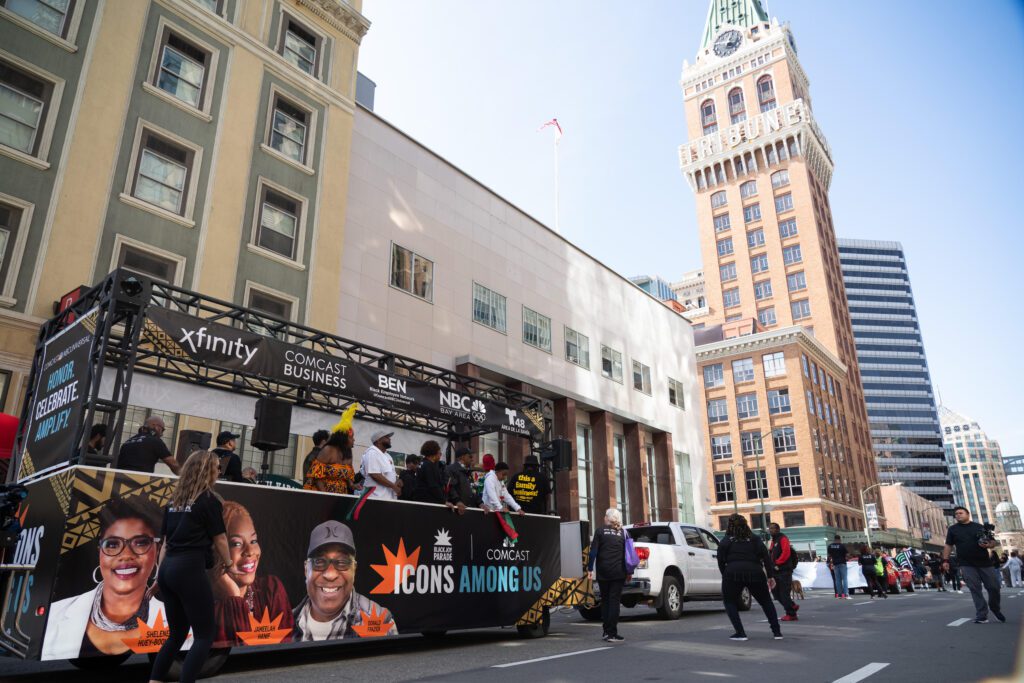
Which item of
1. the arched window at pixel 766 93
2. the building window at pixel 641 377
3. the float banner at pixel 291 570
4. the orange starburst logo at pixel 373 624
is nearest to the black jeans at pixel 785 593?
the float banner at pixel 291 570

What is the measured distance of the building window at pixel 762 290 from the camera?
8388 cm

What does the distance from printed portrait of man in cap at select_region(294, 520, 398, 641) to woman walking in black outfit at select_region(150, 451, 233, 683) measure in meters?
2.58

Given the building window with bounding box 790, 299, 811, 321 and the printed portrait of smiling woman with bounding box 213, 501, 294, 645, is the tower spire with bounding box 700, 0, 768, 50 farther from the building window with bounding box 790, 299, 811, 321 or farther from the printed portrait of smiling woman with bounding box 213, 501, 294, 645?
the printed portrait of smiling woman with bounding box 213, 501, 294, 645

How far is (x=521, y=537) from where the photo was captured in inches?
433

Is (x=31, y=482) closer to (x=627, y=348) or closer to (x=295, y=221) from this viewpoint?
(x=295, y=221)

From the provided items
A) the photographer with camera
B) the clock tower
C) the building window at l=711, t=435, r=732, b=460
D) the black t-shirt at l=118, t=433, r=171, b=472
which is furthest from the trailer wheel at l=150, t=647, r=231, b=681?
the building window at l=711, t=435, r=732, b=460

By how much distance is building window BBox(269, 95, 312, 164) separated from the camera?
2119 cm

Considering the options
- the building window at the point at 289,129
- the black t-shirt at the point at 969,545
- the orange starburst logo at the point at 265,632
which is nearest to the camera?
the orange starburst logo at the point at 265,632

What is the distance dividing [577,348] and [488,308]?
6.40 m

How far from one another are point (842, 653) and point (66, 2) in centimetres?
2156

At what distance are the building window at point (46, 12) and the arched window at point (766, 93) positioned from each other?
91.2 metres

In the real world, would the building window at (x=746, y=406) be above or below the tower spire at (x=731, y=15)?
below

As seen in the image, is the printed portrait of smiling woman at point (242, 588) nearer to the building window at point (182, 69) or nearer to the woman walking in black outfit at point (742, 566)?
the woman walking in black outfit at point (742, 566)

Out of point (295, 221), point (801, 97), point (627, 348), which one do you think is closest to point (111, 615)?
point (295, 221)
